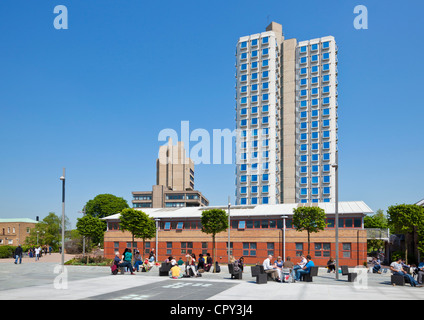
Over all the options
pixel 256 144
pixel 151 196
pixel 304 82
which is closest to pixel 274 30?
pixel 304 82

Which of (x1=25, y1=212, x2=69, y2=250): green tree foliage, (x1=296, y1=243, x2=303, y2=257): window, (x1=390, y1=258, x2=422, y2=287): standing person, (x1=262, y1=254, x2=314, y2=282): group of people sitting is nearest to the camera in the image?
(x1=390, y1=258, x2=422, y2=287): standing person

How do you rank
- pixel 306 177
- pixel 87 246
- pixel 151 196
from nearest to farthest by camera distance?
pixel 87 246 < pixel 306 177 < pixel 151 196

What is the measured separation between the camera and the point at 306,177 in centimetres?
9762

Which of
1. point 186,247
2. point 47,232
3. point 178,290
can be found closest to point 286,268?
point 178,290

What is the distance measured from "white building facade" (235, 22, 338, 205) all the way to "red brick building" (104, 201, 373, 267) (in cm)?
4495

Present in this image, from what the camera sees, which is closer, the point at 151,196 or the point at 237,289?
the point at 237,289

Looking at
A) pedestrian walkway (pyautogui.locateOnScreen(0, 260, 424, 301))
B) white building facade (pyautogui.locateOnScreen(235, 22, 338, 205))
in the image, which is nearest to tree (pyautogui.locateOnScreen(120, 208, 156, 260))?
pedestrian walkway (pyautogui.locateOnScreen(0, 260, 424, 301))

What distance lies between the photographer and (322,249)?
45.7 metres

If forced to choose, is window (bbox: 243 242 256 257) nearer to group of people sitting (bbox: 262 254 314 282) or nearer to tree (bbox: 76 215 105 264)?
tree (bbox: 76 215 105 264)

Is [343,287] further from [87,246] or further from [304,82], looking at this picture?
[304,82]

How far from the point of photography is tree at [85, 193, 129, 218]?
95.2 m

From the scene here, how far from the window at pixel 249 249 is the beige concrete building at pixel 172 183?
89.7 m
